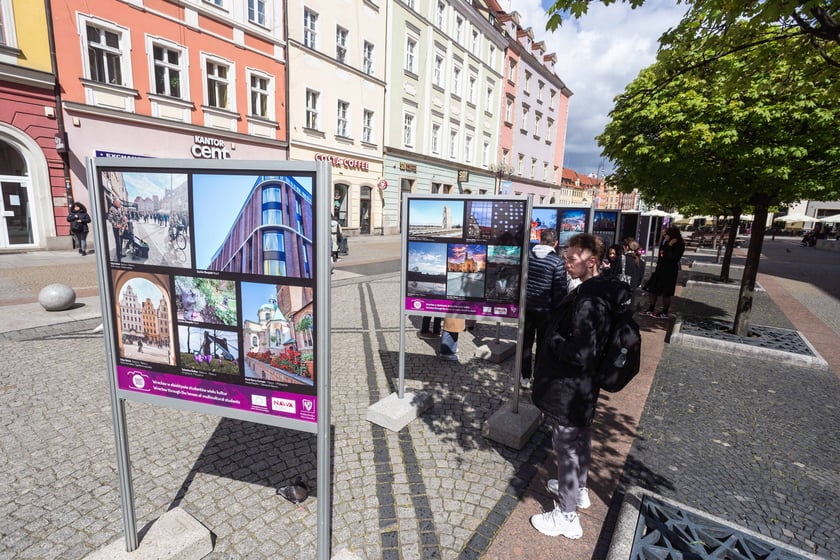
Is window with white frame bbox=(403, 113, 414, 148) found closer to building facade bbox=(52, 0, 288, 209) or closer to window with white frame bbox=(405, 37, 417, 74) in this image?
window with white frame bbox=(405, 37, 417, 74)

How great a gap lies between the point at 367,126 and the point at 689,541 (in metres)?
24.2

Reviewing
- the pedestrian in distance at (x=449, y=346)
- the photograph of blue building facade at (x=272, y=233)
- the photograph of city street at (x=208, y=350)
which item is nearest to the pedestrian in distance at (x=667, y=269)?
the pedestrian in distance at (x=449, y=346)

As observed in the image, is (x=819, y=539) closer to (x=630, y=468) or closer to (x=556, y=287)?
(x=630, y=468)

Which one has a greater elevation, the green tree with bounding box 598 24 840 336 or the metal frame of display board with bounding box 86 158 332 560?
the green tree with bounding box 598 24 840 336

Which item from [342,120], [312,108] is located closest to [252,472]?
[312,108]

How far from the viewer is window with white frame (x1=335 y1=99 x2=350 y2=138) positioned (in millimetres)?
22000

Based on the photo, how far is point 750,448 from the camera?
3.79 m

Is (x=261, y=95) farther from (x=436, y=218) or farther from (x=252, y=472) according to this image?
(x=252, y=472)

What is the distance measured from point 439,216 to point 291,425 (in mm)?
2515

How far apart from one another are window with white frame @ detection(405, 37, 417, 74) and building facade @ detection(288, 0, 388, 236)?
191 cm

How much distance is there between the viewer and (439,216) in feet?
13.5

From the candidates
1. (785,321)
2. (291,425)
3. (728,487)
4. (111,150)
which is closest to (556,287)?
(728,487)

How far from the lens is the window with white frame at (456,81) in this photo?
1160 inches
